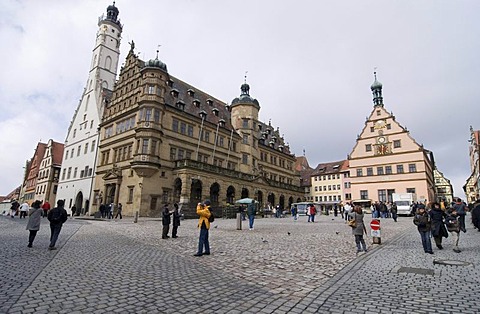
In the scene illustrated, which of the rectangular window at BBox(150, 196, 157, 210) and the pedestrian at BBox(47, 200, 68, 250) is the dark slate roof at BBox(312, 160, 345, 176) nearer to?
Result: the rectangular window at BBox(150, 196, 157, 210)

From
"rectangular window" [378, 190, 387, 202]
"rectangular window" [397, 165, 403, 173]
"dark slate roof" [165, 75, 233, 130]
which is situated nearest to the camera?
"dark slate roof" [165, 75, 233, 130]

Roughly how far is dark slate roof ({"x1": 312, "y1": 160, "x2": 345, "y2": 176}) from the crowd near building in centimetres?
1270

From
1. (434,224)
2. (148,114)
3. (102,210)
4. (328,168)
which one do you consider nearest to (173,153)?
(148,114)

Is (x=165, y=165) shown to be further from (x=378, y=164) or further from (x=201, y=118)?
(x=378, y=164)

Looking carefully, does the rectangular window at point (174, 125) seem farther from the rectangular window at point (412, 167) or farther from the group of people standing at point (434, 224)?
the rectangular window at point (412, 167)

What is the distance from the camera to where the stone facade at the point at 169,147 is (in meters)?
34.1

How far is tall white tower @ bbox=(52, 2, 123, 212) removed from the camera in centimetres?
4322

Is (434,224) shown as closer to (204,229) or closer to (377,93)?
(204,229)

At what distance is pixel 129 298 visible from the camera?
4773 millimetres

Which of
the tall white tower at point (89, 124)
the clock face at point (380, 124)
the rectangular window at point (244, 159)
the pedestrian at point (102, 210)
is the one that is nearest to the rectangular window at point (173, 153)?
A: the pedestrian at point (102, 210)

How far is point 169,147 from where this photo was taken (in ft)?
120

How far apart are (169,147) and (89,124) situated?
18.5m

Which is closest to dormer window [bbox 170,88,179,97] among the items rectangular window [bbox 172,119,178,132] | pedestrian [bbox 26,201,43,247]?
rectangular window [bbox 172,119,178,132]

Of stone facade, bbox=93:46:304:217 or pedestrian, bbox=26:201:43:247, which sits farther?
stone facade, bbox=93:46:304:217
